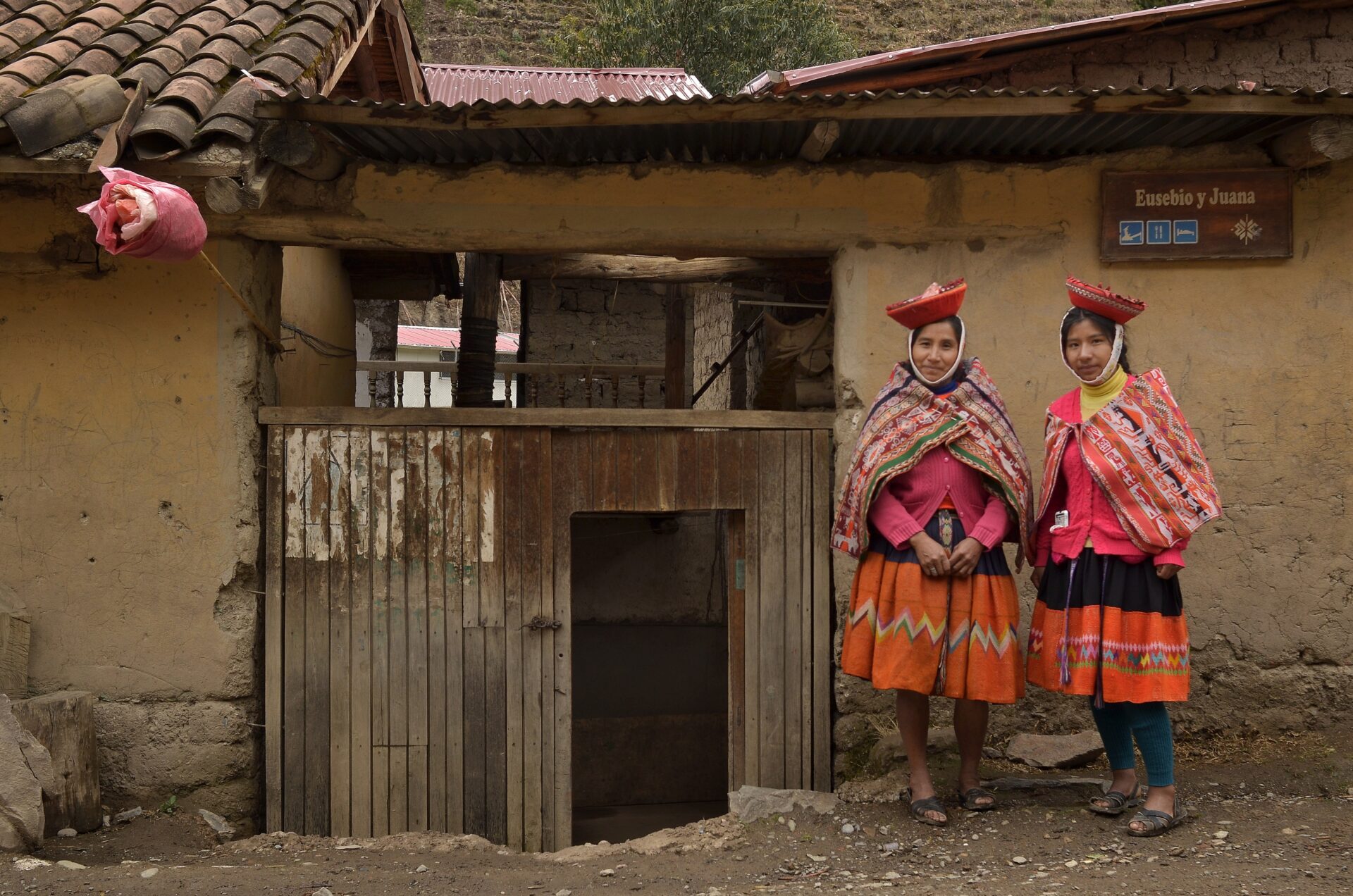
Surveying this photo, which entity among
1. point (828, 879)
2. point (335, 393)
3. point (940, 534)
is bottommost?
point (828, 879)

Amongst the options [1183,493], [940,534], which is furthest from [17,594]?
[1183,493]

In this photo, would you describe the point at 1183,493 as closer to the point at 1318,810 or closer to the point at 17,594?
the point at 1318,810

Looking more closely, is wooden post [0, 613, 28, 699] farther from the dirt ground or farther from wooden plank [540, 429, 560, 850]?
wooden plank [540, 429, 560, 850]

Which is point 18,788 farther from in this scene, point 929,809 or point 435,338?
point 435,338

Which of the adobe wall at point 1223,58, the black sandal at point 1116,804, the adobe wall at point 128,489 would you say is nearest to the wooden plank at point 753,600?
the black sandal at point 1116,804

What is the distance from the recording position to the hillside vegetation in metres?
16.0

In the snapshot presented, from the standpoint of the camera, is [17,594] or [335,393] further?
[335,393]

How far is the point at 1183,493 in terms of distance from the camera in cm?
354

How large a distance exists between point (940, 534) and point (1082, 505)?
18.2 inches

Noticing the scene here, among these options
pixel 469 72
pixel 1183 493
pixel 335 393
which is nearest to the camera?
pixel 1183 493

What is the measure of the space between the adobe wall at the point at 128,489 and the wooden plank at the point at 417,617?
67 cm

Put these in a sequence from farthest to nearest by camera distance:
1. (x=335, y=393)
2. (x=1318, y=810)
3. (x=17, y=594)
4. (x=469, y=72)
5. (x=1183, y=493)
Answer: (x=469, y=72) → (x=335, y=393) → (x=17, y=594) → (x=1318, y=810) → (x=1183, y=493)

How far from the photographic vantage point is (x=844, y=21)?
1594 centimetres

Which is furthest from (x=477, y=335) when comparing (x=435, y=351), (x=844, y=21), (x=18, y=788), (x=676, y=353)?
(x=435, y=351)
